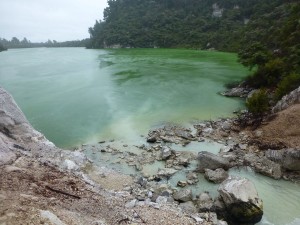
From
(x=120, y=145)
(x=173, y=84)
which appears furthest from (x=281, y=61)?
(x=120, y=145)

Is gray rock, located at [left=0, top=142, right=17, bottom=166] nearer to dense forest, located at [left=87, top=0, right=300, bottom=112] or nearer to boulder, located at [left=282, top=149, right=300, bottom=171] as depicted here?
boulder, located at [left=282, top=149, right=300, bottom=171]

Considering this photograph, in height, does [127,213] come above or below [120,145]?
above

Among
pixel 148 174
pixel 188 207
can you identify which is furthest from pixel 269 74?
pixel 188 207

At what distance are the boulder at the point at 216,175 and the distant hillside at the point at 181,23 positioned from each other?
64.1 metres

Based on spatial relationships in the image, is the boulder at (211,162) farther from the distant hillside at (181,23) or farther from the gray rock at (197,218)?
the distant hillside at (181,23)

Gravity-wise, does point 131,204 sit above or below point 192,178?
above

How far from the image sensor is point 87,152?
52.2ft

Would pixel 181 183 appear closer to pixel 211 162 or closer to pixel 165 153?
pixel 211 162

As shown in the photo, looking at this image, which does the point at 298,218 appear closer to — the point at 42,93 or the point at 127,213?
the point at 127,213

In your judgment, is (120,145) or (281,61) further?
(281,61)

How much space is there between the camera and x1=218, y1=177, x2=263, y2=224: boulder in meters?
9.77

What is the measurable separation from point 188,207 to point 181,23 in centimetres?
10799

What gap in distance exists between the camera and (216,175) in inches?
497

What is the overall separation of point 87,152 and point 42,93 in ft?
60.4
